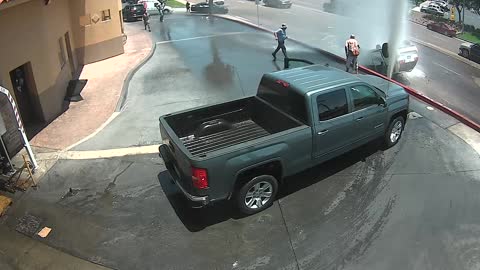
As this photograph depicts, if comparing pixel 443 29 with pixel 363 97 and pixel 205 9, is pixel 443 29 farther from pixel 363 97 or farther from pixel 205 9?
pixel 363 97

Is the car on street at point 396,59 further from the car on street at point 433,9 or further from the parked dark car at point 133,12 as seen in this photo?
the car on street at point 433,9

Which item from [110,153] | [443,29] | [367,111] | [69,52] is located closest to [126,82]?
[69,52]

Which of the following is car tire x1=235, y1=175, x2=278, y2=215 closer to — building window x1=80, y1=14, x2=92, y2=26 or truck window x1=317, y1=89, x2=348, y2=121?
truck window x1=317, y1=89, x2=348, y2=121

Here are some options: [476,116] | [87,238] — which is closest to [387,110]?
[87,238]

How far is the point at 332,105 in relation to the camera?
25.1 ft

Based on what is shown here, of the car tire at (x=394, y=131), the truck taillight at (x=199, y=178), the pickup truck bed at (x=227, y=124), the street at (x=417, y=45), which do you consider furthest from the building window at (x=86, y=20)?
the car tire at (x=394, y=131)

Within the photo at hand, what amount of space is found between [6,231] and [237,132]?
181 inches

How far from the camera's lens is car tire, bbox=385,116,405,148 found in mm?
8964

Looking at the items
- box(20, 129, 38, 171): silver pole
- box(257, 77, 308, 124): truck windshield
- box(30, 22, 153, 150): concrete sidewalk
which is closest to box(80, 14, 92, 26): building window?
box(30, 22, 153, 150): concrete sidewalk

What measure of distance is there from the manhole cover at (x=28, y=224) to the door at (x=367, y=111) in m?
6.26

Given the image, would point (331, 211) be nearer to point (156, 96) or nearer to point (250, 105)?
point (250, 105)

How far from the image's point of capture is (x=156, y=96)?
13.5 m

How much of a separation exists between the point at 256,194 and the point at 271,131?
5.17 ft

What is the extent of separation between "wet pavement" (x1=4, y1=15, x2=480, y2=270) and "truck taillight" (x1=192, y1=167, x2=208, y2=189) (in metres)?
1.01
